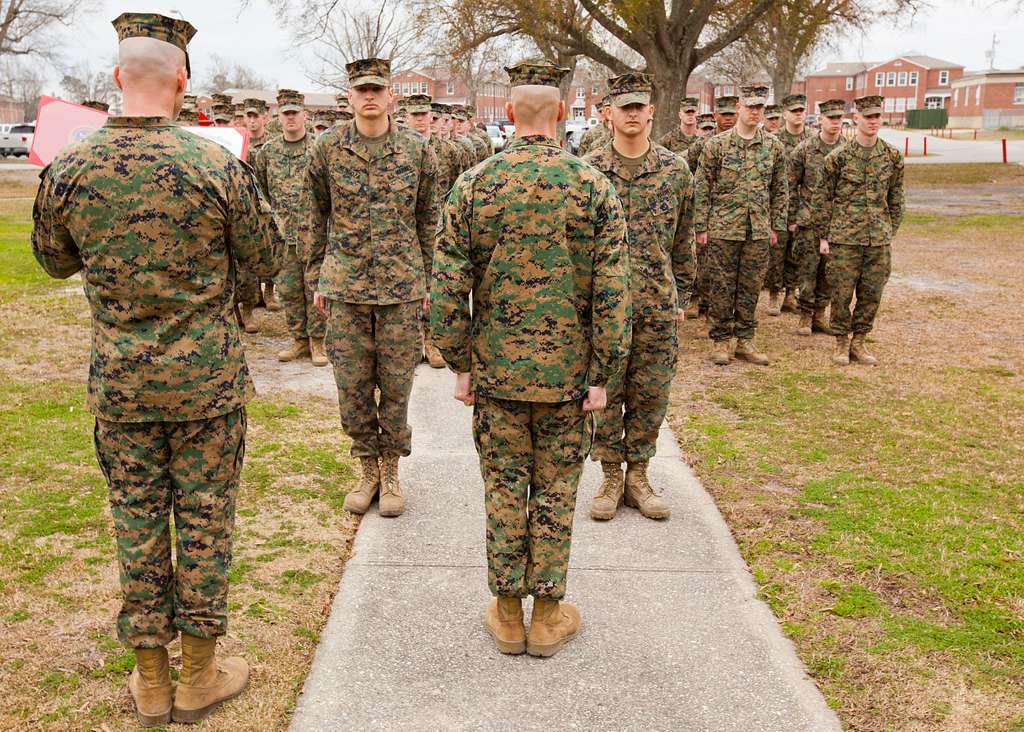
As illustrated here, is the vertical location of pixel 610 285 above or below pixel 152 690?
above

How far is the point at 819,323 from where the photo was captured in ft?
32.1

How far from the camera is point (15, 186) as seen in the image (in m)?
29.8

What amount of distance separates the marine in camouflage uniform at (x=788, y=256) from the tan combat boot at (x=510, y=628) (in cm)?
779

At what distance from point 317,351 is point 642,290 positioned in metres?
4.48

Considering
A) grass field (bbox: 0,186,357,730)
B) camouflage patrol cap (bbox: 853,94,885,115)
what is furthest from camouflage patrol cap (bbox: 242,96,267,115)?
camouflage patrol cap (bbox: 853,94,885,115)

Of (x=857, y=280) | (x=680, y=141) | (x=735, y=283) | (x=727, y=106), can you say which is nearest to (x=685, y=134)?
(x=680, y=141)

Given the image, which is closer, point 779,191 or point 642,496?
point 642,496

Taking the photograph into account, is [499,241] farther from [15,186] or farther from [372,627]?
[15,186]

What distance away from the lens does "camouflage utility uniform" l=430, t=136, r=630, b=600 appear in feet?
11.0

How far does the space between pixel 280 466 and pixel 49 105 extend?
2.51 meters

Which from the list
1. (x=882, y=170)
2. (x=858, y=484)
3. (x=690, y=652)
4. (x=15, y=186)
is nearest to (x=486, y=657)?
(x=690, y=652)

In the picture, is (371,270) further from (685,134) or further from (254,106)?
(685,134)

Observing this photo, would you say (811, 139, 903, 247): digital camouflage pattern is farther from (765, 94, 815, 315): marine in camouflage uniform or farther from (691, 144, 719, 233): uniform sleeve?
(765, 94, 815, 315): marine in camouflage uniform

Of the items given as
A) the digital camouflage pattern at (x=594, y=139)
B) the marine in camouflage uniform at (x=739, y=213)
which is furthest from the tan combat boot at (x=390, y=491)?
the digital camouflage pattern at (x=594, y=139)
